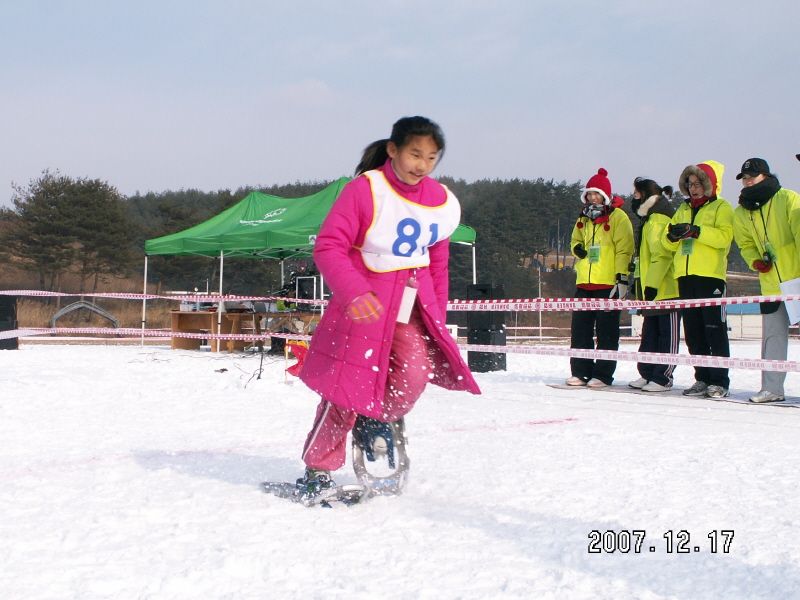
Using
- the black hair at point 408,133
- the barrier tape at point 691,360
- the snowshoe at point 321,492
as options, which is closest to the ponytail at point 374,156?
the black hair at point 408,133

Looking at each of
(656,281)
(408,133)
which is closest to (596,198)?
(656,281)

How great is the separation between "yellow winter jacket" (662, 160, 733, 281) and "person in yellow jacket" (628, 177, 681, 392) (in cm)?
27

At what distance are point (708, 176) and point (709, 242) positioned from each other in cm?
57

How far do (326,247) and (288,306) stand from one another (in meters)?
10.7

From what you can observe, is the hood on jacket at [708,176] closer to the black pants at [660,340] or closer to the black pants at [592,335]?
the black pants at [660,340]

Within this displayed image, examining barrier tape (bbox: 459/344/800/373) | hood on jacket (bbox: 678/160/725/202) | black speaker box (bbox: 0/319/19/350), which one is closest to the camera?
barrier tape (bbox: 459/344/800/373)

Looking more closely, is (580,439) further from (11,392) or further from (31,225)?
(31,225)

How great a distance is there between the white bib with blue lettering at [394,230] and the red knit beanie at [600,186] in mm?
4680

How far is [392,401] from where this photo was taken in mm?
2752

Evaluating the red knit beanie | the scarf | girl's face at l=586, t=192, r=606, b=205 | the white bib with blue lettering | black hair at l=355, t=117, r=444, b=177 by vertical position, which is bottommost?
the white bib with blue lettering

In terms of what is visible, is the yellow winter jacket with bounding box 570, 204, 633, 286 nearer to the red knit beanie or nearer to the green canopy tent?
the red knit beanie

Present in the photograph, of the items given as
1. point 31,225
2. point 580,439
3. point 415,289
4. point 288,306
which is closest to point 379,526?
point 415,289

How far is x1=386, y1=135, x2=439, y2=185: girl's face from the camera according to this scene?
104 inches

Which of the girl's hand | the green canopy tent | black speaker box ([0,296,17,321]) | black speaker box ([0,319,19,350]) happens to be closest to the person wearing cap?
the girl's hand
